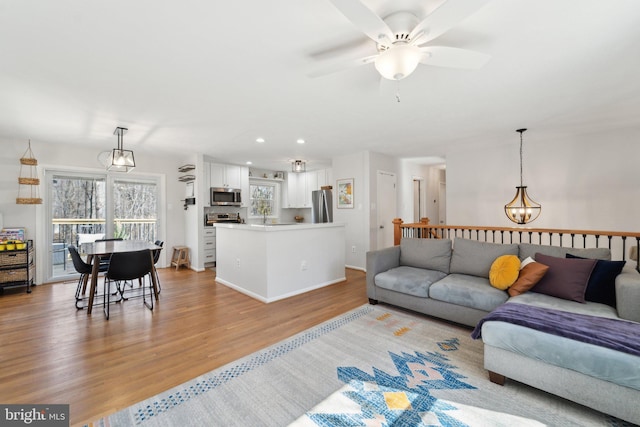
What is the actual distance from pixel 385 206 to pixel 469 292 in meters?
3.25

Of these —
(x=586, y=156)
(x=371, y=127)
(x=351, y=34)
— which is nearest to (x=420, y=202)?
(x=586, y=156)

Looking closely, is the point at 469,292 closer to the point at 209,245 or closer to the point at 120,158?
the point at 120,158

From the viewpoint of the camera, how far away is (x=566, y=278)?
2.41 metres

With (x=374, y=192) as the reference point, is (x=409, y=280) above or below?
below

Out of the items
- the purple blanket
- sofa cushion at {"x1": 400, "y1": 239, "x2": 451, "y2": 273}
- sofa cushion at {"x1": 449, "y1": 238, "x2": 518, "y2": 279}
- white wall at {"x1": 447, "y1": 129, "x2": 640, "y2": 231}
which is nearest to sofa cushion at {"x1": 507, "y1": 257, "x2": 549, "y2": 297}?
sofa cushion at {"x1": 449, "y1": 238, "x2": 518, "y2": 279}

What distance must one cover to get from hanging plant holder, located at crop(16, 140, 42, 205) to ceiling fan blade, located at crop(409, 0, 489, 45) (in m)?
5.95

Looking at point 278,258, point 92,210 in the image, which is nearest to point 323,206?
point 278,258

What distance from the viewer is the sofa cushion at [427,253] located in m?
3.49

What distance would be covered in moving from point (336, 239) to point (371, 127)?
185cm

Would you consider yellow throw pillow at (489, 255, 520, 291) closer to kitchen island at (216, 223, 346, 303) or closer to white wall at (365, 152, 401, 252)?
kitchen island at (216, 223, 346, 303)

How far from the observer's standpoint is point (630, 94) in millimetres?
2811

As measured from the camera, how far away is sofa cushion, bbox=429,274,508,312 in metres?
2.58

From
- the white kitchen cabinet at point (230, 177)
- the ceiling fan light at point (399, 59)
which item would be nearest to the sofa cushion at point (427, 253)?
the ceiling fan light at point (399, 59)

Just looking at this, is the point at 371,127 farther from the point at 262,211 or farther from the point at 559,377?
the point at 262,211
